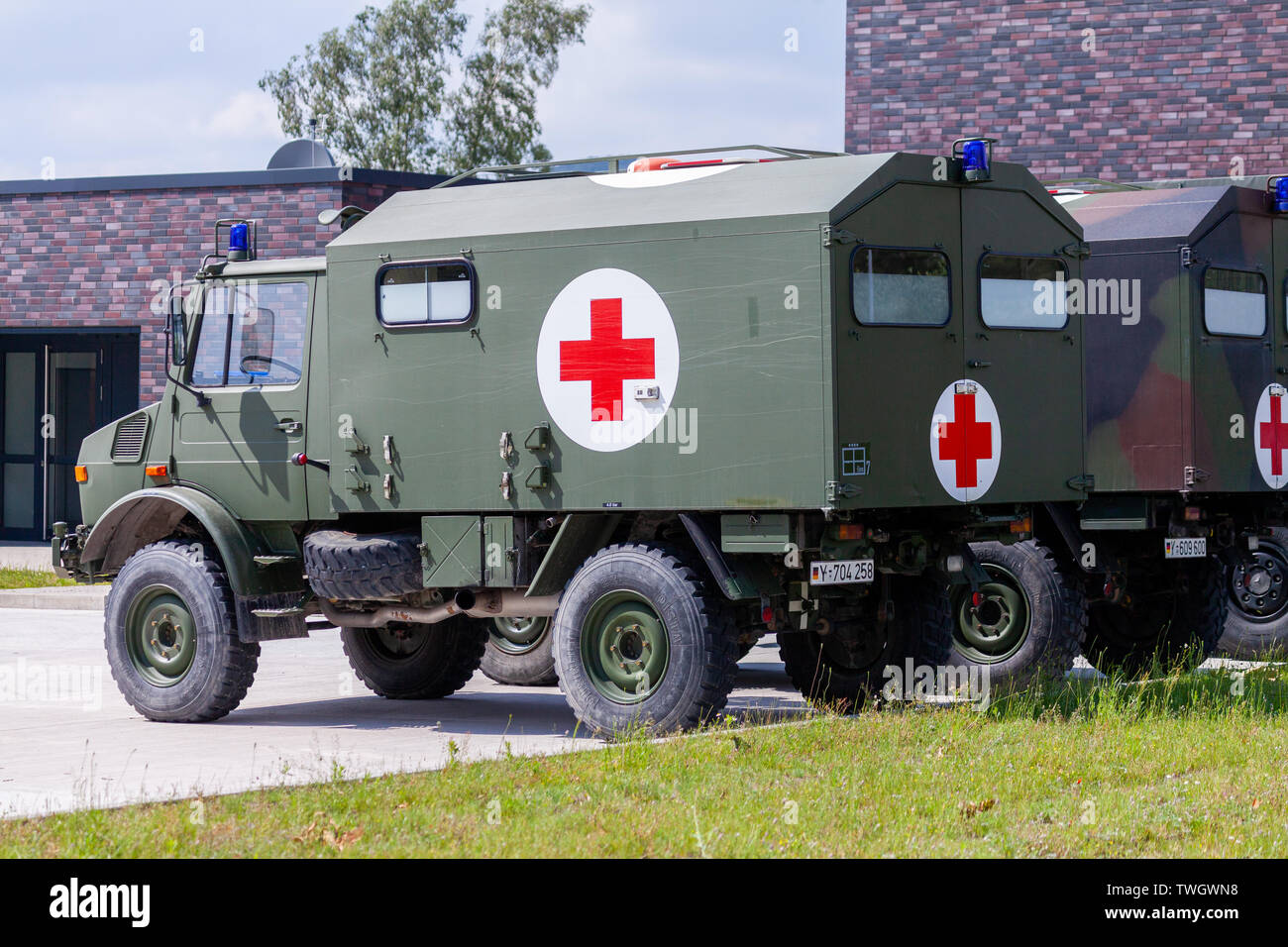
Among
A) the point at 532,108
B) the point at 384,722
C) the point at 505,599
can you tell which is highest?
the point at 532,108

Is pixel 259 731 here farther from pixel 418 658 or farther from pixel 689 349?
pixel 689 349

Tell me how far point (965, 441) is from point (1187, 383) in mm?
3249

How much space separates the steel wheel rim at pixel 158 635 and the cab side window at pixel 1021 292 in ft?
17.3

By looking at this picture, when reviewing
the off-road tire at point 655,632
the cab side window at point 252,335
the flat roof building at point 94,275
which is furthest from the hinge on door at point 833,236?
the flat roof building at point 94,275

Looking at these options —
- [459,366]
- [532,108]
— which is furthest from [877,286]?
[532,108]

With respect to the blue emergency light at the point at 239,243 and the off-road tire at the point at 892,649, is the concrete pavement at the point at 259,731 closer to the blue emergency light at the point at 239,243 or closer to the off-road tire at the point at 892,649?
the off-road tire at the point at 892,649

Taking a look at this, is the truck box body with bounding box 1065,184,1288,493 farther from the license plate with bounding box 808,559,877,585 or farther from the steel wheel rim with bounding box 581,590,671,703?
the steel wheel rim with bounding box 581,590,671,703

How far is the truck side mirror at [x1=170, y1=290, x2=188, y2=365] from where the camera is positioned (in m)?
11.8

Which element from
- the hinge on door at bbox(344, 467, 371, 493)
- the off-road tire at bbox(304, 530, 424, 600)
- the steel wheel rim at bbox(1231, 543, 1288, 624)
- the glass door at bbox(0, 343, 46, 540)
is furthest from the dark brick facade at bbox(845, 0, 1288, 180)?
the off-road tire at bbox(304, 530, 424, 600)

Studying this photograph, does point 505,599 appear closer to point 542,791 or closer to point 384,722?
point 384,722

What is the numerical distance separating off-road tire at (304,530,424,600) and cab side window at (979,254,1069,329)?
365 centimetres

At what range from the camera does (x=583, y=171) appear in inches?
444

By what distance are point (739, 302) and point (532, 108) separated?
4322 centimetres

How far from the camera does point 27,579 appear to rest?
21484 millimetres
